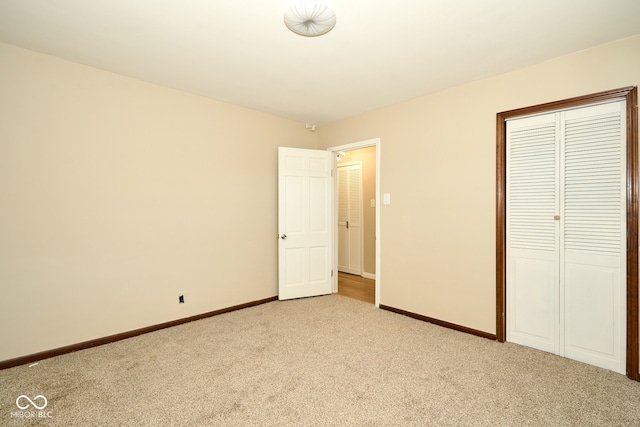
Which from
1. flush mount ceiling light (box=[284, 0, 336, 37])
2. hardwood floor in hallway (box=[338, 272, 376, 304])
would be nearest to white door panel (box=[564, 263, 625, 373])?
hardwood floor in hallway (box=[338, 272, 376, 304])

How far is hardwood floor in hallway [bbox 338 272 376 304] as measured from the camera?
4.43 metres

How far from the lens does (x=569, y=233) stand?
2.55 metres

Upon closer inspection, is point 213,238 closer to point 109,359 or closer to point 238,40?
point 109,359

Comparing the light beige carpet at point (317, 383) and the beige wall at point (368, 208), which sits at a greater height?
the beige wall at point (368, 208)

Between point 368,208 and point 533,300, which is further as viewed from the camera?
point 368,208

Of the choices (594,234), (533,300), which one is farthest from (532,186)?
(533,300)

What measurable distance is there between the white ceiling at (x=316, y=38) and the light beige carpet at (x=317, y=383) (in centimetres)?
256

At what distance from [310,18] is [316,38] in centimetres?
35

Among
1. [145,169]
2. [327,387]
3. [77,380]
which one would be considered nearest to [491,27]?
[327,387]

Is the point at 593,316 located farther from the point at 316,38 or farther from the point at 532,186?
the point at 316,38

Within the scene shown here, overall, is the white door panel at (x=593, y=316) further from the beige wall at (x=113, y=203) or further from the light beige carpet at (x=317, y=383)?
the beige wall at (x=113, y=203)

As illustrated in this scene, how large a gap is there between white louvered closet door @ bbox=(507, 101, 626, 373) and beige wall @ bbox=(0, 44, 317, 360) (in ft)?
9.92

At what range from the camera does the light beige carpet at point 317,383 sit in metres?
1.84

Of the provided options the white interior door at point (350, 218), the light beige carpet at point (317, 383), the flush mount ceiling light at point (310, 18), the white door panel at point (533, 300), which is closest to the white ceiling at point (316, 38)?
the flush mount ceiling light at point (310, 18)
